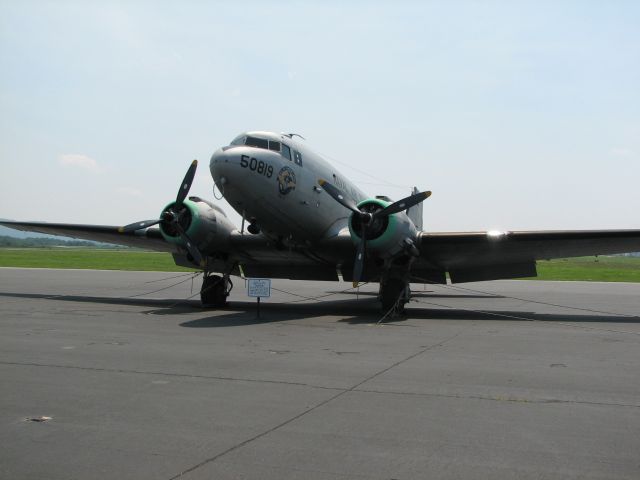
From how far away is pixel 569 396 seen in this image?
7379mm

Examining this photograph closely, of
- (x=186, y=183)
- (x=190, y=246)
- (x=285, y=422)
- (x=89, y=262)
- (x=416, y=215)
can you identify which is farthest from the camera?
(x=89, y=262)

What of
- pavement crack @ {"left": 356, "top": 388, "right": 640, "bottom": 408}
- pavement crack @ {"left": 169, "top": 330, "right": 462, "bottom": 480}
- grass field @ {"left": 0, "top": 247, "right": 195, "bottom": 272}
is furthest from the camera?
grass field @ {"left": 0, "top": 247, "right": 195, "bottom": 272}

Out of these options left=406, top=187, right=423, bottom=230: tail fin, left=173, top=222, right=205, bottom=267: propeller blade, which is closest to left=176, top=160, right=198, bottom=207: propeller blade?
left=173, top=222, right=205, bottom=267: propeller blade

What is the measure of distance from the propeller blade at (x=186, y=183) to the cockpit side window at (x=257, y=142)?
2829 mm

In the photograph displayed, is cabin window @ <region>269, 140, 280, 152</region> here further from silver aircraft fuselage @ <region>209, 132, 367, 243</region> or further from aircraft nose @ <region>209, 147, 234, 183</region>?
aircraft nose @ <region>209, 147, 234, 183</region>

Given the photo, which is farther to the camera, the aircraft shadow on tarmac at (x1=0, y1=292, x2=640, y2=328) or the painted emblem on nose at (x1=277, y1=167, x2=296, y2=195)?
the painted emblem on nose at (x1=277, y1=167, x2=296, y2=195)

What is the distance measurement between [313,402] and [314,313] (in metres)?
11.6

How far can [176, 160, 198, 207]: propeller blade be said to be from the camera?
18922 mm

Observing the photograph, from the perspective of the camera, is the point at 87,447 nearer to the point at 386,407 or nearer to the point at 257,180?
the point at 386,407

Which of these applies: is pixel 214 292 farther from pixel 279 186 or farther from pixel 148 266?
pixel 148 266

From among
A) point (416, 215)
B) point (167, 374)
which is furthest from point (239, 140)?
point (416, 215)

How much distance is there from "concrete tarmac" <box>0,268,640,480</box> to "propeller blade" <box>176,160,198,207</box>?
5500 millimetres

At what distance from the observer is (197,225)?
19.0m

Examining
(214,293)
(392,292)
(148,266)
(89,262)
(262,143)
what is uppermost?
(262,143)
